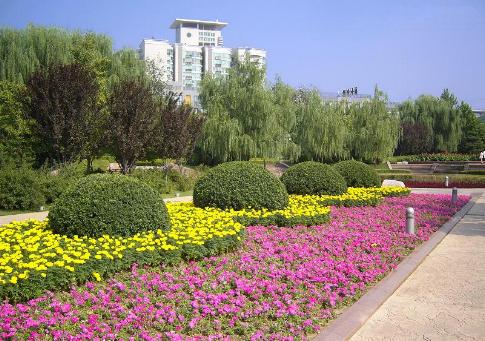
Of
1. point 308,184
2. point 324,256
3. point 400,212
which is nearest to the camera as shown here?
point 324,256

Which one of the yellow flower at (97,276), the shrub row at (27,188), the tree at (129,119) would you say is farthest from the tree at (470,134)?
the yellow flower at (97,276)

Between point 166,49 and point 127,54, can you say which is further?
point 166,49

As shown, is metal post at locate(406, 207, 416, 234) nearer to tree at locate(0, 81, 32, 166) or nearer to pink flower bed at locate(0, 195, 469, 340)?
pink flower bed at locate(0, 195, 469, 340)

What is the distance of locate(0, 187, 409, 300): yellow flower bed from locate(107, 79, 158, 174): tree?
408 inches

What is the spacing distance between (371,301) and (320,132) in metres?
25.4

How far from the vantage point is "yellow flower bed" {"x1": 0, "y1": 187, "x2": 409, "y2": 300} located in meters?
4.61

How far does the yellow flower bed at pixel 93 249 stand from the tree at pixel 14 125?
39.2ft

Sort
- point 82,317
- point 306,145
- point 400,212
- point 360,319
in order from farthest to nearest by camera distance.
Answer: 1. point 306,145
2. point 400,212
3. point 360,319
4. point 82,317

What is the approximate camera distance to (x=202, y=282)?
526cm

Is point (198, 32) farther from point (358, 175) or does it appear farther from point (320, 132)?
point (358, 175)

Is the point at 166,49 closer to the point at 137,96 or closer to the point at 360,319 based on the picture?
the point at 137,96

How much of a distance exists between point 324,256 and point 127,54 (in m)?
23.1

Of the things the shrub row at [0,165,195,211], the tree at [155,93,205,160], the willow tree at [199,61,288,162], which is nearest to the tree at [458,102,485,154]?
the willow tree at [199,61,288,162]

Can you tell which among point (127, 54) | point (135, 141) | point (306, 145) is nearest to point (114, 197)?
point (135, 141)
